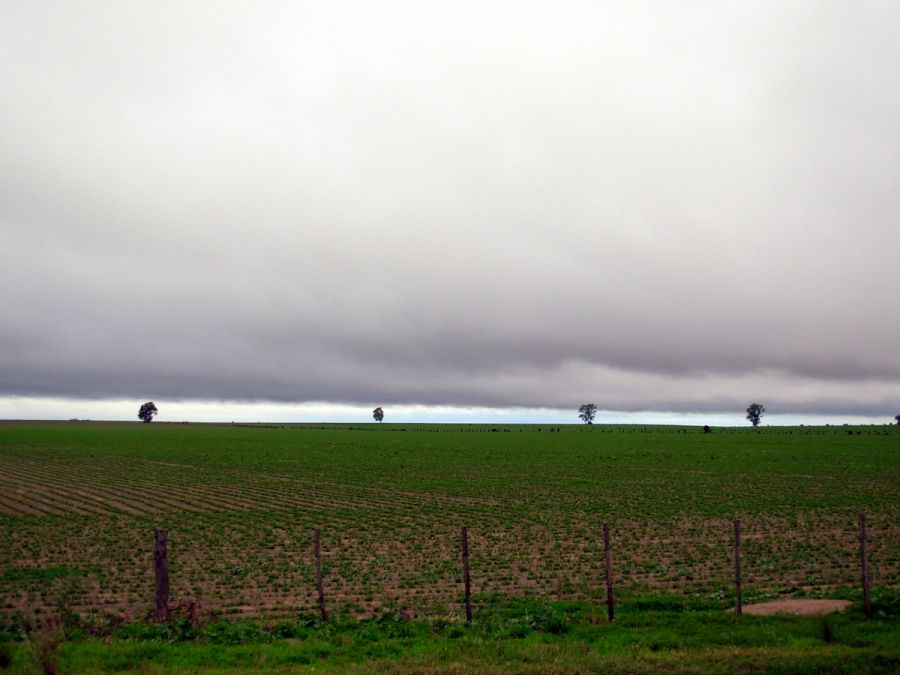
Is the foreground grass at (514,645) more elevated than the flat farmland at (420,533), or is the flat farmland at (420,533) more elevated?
the foreground grass at (514,645)

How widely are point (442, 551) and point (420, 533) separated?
4.12 metres

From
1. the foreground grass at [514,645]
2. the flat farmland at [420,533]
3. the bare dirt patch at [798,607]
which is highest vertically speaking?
the foreground grass at [514,645]

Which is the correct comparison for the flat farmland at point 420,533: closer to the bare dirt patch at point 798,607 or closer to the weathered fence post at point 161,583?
the bare dirt patch at point 798,607

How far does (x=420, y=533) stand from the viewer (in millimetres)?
28312

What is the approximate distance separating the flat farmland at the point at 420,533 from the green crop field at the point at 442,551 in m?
0.13

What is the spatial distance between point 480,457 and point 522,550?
180ft

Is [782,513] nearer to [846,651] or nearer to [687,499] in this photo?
[687,499]

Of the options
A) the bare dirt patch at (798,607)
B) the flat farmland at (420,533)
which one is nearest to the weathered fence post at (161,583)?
the flat farmland at (420,533)

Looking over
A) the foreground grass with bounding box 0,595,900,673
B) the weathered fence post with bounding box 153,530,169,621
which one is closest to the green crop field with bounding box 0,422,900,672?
the foreground grass with bounding box 0,595,900,673

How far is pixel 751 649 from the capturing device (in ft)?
37.4

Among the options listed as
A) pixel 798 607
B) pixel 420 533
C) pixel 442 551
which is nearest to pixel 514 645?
pixel 798 607

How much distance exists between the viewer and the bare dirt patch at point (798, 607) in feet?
47.1

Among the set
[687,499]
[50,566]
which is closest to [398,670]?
[50,566]

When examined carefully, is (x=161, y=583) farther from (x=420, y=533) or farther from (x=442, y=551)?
(x=420, y=533)
